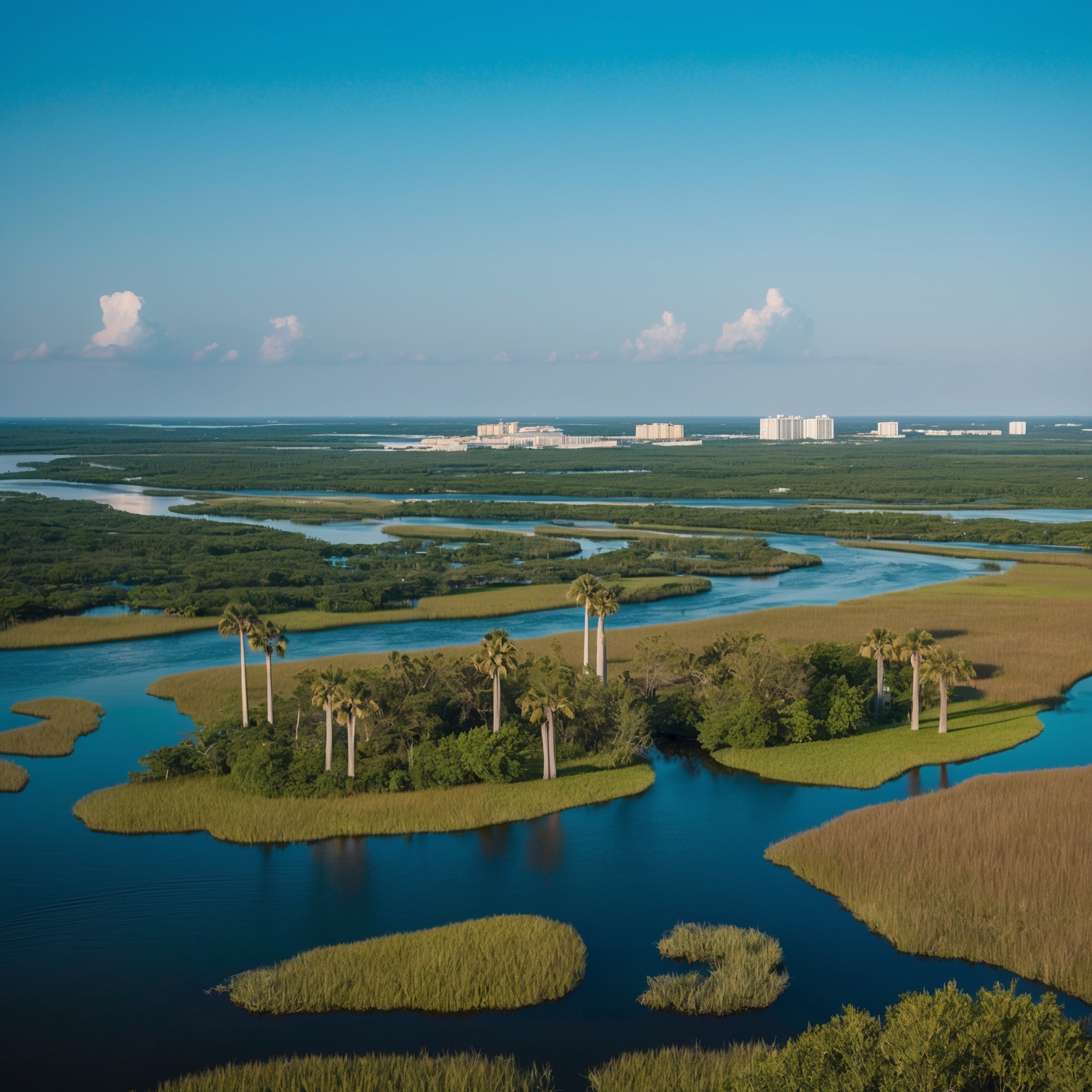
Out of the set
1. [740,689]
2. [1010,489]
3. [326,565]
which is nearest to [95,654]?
[326,565]

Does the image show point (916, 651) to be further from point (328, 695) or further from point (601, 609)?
point (328, 695)

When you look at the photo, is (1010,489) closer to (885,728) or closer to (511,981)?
(885,728)

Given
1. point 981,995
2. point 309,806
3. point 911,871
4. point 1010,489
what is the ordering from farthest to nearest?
point 1010,489, point 309,806, point 911,871, point 981,995

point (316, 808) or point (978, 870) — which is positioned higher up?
point (978, 870)

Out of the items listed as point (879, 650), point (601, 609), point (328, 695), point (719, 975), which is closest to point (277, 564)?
point (601, 609)

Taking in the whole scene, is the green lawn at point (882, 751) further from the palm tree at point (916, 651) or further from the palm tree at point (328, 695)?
the palm tree at point (328, 695)

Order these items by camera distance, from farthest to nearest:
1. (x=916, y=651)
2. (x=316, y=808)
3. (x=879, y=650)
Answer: (x=879, y=650) → (x=916, y=651) → (x=316, y=808)

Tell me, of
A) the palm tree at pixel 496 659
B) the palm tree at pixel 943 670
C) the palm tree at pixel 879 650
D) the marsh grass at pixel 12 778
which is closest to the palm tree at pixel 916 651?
the palm tree at pixel 943 670

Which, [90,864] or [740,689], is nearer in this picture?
[90,864]
